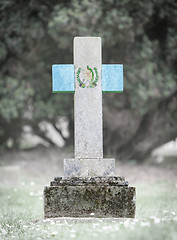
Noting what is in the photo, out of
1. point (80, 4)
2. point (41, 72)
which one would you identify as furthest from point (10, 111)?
point (80, 4)

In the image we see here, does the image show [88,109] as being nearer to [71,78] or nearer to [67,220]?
[71,78]

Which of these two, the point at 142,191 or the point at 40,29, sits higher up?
the point at 40,29

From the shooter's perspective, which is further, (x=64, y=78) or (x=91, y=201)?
(x=64, y=78)

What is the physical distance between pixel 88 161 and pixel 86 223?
935 mm

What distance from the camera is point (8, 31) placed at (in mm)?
10547

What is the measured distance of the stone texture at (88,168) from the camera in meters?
5.26

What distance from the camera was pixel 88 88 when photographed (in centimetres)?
550

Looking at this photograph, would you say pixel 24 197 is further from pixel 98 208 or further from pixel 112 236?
pixel 112 236

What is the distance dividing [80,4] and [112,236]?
7.49 metres

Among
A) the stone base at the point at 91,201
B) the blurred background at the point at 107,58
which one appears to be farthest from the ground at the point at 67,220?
the blurred background at the point at 107,58

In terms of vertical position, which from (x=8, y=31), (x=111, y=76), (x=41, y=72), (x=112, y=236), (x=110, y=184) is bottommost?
(x=112, y=236)

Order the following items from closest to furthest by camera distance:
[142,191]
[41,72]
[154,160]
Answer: [142,191]
[41,72]
[154,160]

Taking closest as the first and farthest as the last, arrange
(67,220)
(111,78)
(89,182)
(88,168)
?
(67,220) < (89,182) < (88,168) < (111,78)

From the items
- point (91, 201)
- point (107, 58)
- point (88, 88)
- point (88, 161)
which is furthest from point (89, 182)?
point (107, 58)
